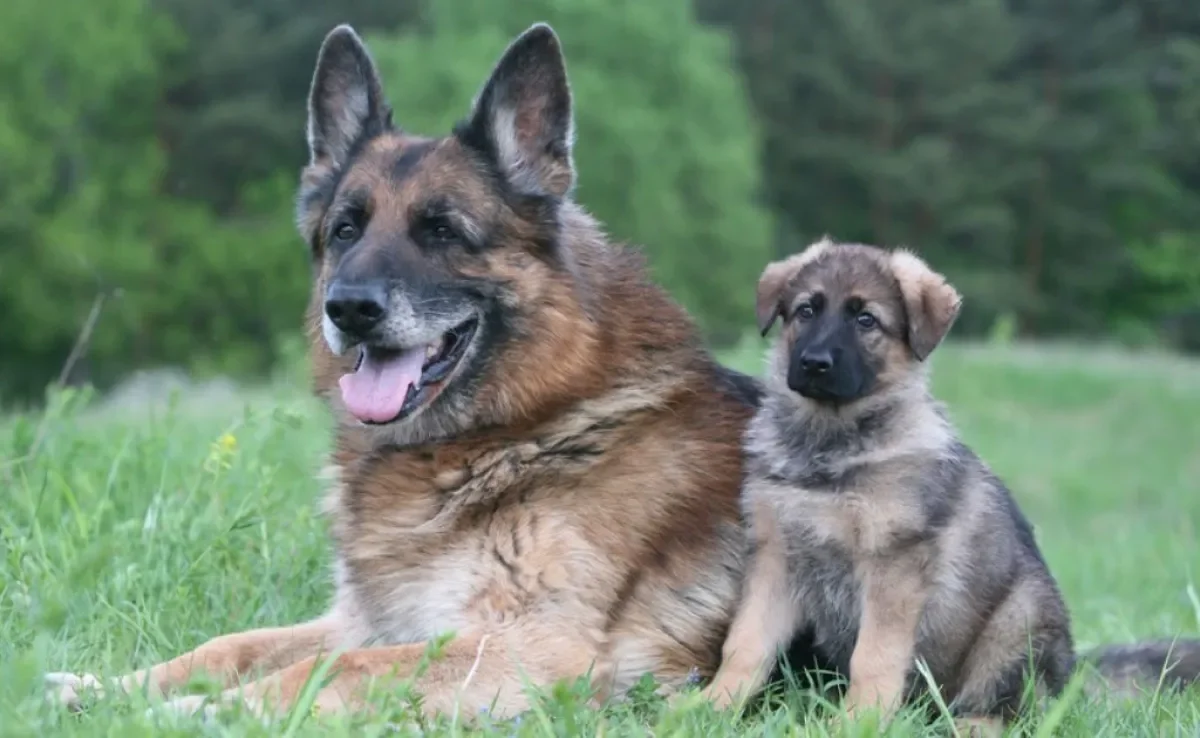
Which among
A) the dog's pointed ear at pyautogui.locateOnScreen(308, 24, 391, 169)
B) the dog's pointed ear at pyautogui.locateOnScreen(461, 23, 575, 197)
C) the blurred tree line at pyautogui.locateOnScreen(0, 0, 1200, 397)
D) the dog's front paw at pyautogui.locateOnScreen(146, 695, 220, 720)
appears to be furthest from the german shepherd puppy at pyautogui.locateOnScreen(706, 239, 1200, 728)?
the blurred tree line at pyautogui.locateOnScreen(0, 0, 1200, 397)

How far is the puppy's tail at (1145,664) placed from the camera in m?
4.50

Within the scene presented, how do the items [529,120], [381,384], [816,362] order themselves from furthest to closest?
1. [529,120]
2. [381,384]
3. [816,362]

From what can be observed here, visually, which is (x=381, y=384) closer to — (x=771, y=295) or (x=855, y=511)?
(x=771, y=295)

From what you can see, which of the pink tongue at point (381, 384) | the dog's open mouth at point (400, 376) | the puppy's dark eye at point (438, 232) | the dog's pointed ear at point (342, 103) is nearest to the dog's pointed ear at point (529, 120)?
the puppy's dark eye at point (438, 232)

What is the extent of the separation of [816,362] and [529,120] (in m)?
1.32

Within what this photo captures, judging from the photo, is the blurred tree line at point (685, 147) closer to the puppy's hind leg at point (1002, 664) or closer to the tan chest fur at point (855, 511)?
the tan chest fur at point (855, 511)

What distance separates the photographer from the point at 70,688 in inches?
134

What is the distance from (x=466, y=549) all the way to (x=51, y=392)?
2906 millimetres

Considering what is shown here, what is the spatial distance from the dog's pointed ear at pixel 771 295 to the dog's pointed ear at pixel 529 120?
79cm

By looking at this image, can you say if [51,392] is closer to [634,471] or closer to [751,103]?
[634,471]

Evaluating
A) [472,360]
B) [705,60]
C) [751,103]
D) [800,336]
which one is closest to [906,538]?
[800,336]

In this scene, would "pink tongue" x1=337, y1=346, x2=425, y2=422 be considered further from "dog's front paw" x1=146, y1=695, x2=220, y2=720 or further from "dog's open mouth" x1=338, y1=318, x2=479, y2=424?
"dog's front paw" x1=146, y1=695, x2=220, y2=720

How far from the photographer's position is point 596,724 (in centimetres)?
338

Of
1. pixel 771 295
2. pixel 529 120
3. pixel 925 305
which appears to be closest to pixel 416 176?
pixel 529 120
